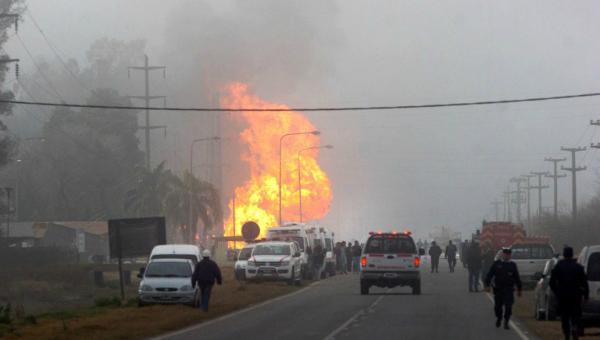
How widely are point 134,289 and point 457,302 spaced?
1929cm

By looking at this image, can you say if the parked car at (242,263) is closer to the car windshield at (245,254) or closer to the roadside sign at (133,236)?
the car windshield at (245,254)

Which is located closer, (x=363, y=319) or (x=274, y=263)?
(x=363, y=319)

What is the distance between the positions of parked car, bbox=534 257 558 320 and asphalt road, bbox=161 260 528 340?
3.27 ft

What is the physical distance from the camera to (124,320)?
98.2 ft

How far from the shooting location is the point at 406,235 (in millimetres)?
42469

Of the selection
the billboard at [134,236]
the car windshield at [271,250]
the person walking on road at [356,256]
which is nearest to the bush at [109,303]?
the billboard at [134,236]

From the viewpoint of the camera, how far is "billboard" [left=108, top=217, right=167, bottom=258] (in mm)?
39750

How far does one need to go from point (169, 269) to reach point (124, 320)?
20.2 ft

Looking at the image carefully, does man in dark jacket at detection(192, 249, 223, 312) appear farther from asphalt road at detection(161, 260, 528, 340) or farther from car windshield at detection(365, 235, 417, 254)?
car windshield at detection(365, 235, 417, 254)

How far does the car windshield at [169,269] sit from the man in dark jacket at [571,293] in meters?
16.4

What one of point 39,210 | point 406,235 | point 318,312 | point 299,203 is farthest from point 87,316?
point 39,210

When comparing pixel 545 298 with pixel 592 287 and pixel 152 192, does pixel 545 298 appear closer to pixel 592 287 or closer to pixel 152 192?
pixel 592 287

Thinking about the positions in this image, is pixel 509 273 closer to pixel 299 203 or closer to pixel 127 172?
pixel 299 203

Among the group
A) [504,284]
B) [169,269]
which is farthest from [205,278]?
[504,284]
